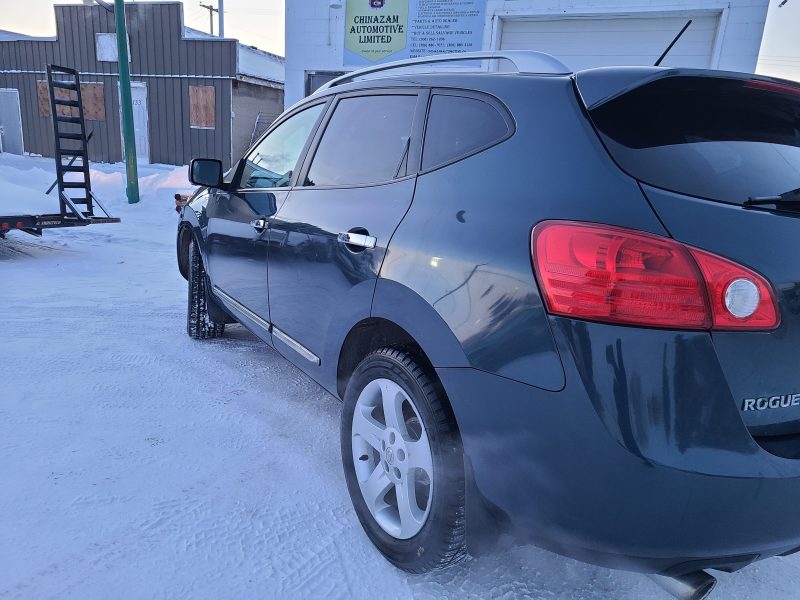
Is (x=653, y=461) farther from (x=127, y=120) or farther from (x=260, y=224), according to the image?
(x=127, y=120)

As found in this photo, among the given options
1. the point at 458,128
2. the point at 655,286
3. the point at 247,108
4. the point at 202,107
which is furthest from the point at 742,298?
the point at 247,108

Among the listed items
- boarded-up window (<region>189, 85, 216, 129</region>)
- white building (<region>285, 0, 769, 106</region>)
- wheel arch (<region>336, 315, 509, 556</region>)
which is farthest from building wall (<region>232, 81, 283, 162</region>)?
wheel arch (<region>336, 315, 509, 556</region>)

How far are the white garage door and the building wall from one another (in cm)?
1125

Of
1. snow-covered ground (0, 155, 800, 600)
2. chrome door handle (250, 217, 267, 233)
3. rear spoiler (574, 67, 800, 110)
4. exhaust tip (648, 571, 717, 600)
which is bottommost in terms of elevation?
snow-covered ground (0, 155, 800, 600)

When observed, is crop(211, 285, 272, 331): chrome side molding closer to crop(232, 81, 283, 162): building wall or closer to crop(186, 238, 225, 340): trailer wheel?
crop(186, 238, 225, 340): trailer wheel

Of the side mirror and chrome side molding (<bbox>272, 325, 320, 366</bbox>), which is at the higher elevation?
the side mirror

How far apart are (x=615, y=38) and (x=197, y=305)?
769 centimetres

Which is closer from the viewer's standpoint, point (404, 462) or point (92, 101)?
point (404, 462)

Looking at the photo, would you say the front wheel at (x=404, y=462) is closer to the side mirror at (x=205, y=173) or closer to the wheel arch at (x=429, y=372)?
the wheel arch at (x=429, y=372)

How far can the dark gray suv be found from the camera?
1293 mm

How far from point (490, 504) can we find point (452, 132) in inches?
47.2

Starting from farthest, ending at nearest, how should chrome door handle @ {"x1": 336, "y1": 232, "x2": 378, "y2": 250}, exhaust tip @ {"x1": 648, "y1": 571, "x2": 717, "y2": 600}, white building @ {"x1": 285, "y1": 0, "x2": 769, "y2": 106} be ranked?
white building @ {"x1": 285, "y1": 0, "x2": 769, "y2": 106} < chrome door handle @ {"x1": 336, "y1": 232, "x2": 378, "y2": 250} < exhaust tip @ {"x1": 648, "y1": 571, "x2": 717, "y2": 600}

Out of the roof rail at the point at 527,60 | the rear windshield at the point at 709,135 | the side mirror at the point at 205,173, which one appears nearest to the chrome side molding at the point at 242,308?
the side mirror at the point at 205,173

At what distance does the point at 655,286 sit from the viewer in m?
1.31
